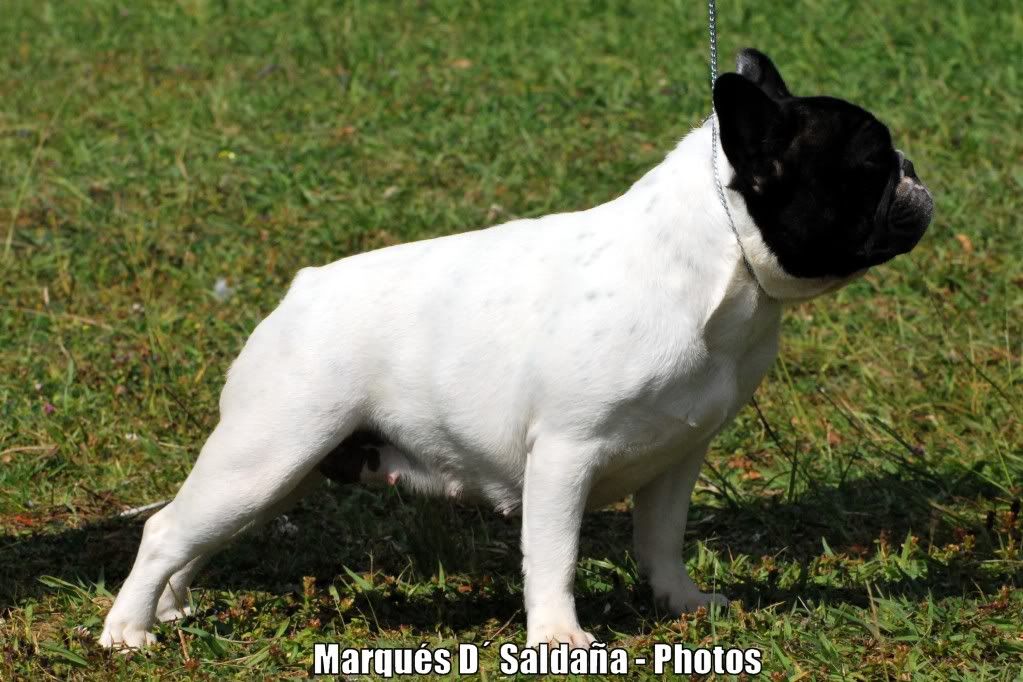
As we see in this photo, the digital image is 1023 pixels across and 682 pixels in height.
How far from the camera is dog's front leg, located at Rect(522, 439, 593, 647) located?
3771 mm

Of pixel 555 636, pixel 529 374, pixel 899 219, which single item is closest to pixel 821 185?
pixel 899 219

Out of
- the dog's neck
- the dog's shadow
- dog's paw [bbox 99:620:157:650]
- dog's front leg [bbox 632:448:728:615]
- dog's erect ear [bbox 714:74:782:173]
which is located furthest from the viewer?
the dog's shadow

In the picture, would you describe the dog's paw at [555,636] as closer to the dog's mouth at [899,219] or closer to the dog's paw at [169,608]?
the dog's paw at [169,608]

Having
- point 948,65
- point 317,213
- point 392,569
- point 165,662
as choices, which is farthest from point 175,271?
point 948,65

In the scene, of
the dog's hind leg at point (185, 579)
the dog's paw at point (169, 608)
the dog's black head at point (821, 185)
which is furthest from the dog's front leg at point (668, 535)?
the dog's paw at point (169, 608)

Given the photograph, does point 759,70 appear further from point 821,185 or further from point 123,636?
point 123,636

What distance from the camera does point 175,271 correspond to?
6.85 meters

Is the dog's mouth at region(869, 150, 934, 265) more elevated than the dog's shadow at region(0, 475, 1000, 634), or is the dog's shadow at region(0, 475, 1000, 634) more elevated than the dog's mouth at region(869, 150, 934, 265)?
the dog's mouth at region(869, 150, 934, 265)

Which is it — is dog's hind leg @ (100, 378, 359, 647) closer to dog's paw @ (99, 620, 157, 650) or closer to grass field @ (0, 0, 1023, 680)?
dog's paw @ (99, 620, 157, 650)

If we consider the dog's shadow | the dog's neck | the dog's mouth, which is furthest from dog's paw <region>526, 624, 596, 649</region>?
the dog's mouth

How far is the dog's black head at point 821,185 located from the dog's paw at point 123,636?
2.03 m

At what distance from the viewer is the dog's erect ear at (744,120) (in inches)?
138

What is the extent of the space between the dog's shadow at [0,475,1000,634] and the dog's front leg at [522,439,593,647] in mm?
487

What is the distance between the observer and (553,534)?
150 inches
